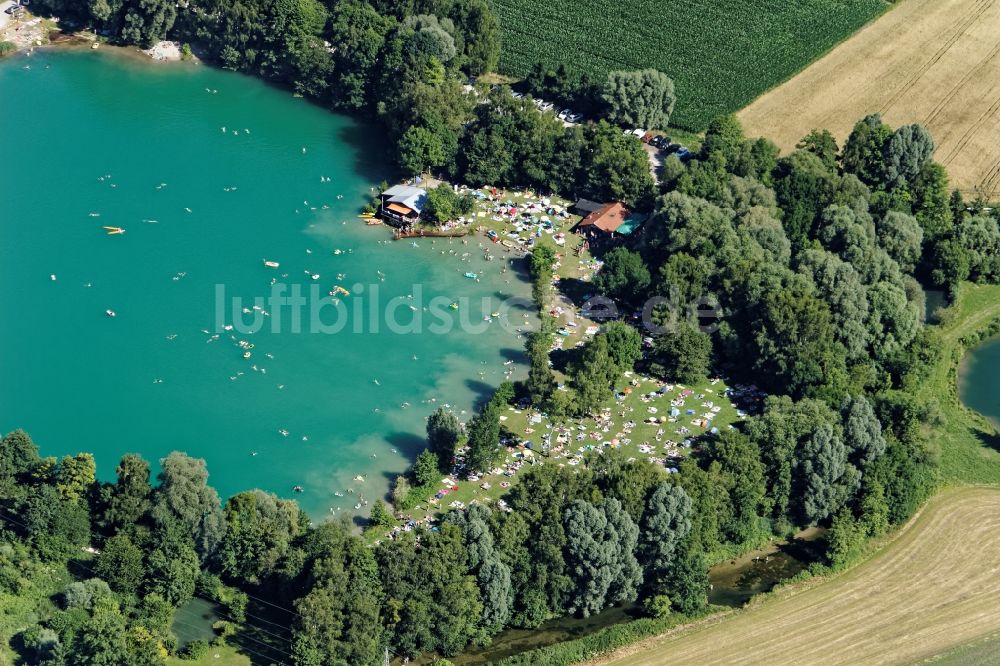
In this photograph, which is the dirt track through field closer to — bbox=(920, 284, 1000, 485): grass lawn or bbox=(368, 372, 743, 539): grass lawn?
bbox=(920, 284, 1000, 485): grass lawn

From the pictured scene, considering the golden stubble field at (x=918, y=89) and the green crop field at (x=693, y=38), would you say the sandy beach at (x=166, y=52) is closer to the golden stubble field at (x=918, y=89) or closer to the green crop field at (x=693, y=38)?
the green crop field at (x=693, y=38)

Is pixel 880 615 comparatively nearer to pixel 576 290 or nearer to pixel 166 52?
pixel 576 290

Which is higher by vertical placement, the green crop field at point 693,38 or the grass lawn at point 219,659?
the green crop field at point 693,38

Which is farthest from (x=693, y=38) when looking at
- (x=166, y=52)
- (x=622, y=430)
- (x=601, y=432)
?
(x=601, y=432)

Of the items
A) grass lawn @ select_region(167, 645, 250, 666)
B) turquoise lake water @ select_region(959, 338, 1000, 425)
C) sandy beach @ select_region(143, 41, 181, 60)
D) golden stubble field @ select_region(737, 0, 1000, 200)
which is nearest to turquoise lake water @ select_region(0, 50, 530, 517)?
sandy beach @ select_region(143, 41, 181, 60)

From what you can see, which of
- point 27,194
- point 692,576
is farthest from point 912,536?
point 27,194

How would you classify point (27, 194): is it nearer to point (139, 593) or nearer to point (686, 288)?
point (139, 593)

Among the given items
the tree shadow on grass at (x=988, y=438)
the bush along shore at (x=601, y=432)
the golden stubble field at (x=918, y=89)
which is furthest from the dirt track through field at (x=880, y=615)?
the golden stubble field at (x=918, y=89)
